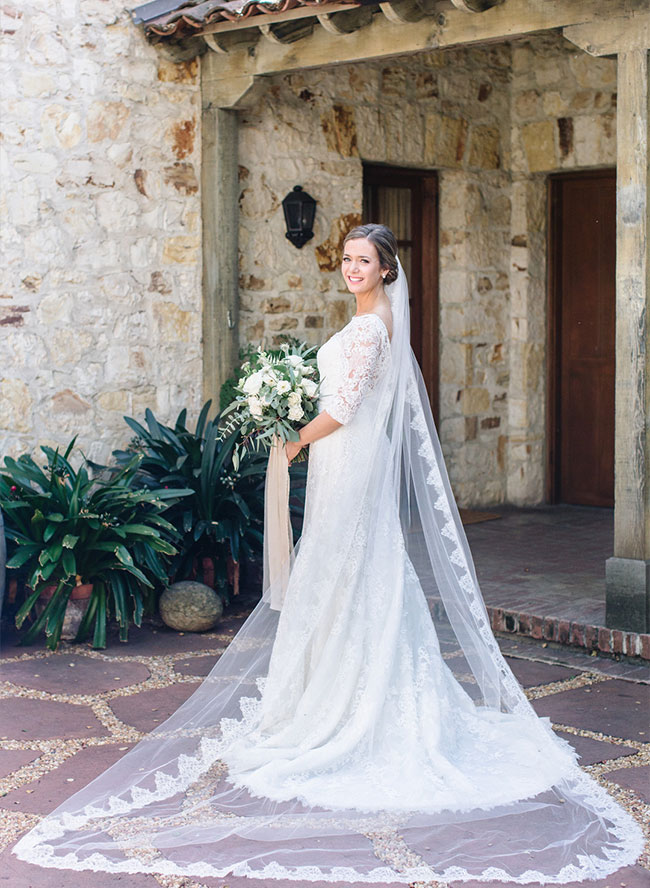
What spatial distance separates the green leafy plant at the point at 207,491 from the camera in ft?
20.4

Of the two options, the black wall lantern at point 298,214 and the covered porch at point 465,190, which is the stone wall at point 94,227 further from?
the black wall lantern at point 298,214

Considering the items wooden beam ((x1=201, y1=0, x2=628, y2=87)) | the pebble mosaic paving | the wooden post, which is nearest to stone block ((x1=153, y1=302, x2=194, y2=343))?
wooden beam ((x1=201, y1=0, x2=628, y2=87))

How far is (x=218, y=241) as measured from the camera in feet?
23.2

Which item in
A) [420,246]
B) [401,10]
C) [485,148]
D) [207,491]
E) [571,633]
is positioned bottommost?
[571,633]

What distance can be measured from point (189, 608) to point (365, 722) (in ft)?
7.14

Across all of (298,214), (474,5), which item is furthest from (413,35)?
Result: (298,214)

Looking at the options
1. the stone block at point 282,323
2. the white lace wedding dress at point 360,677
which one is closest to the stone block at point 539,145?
the stone block at point 282,323

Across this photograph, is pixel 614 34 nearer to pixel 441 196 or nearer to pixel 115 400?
pixel 441 196

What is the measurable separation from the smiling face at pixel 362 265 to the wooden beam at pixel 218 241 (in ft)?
10.1

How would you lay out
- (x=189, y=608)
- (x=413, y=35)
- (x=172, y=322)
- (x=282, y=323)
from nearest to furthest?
1. (x=189, y=608)
2. (x=413, y=35)
3. (x=172, y=322)
4. (x=282, y=323)

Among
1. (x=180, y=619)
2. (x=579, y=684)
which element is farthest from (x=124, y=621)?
(x=579, y=684)

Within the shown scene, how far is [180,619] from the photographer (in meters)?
5.93

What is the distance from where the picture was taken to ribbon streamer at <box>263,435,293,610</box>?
4.25 m

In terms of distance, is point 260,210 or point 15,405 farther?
point 260,210
